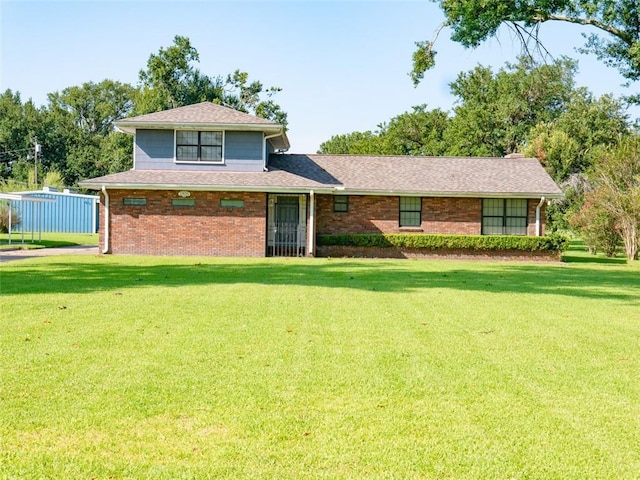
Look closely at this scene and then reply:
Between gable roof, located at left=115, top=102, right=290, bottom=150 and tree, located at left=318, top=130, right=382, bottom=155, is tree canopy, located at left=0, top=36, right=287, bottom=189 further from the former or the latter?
gable roof, located at left=115, top=102, right=290, bottom=150

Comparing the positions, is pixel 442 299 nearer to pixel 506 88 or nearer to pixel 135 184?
pixel 135 184

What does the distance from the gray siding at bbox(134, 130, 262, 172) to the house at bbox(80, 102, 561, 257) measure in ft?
0.13

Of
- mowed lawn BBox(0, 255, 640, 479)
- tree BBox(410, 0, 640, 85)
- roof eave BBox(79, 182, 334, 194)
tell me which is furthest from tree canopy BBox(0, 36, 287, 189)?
mowed lawn BBox(0, 255, 640, 479)

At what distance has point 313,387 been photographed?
5789mm

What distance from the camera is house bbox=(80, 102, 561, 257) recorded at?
25141 mm

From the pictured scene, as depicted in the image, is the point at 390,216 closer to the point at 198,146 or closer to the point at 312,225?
the point at 312,225

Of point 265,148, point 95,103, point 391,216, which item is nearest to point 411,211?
point 391,216

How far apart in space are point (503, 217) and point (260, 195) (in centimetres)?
1037

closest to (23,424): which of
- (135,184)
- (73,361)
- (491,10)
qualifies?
(73,361)

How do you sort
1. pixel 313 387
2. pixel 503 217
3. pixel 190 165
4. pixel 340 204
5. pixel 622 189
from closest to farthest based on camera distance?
pixel 313 387
pixel 190 165
pixel 340 204
pixel 503 217
pixel 622 189

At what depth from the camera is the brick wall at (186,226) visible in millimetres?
25141

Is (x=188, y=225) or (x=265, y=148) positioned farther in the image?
(x=265, y=148)

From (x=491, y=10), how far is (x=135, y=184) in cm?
1371

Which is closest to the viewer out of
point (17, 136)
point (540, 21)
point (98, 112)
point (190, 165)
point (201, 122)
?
point (540, 21)
